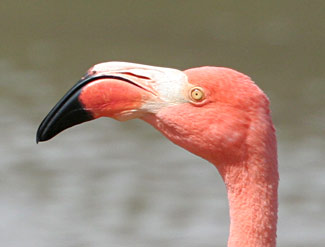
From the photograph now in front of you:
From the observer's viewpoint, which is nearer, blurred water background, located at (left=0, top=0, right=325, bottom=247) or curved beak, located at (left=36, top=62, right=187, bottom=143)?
curved beak, located at (left=36, top=62, right=187, bottom=143)

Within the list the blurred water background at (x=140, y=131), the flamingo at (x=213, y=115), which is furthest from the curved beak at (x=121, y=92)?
the blurred water background at (x=140, y=131)

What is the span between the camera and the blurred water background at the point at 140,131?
255 inches

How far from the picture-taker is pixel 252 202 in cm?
291

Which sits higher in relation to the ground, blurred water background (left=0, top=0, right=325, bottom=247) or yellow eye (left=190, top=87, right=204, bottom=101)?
blurred water background (left=0, top=0, right=325, bottom=247)

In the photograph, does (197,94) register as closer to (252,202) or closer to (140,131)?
(252,202)

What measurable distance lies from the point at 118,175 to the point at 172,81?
13.4 feet

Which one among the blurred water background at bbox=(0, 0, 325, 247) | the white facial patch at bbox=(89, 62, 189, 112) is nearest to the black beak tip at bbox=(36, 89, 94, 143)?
the white facial patch at bbox=(89, 62, 189, 112)

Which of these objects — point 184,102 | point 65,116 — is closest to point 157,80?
point 184,102

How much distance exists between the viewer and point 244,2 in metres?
9.76

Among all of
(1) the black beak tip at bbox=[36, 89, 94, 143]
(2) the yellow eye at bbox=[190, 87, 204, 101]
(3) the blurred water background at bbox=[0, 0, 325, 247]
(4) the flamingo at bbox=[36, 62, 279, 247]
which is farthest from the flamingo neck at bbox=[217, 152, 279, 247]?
(3) the blurred water background at bbox=[0, 0, 325, 247]

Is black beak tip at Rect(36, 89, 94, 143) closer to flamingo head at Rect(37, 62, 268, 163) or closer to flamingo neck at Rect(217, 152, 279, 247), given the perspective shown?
flamingo head at Rect(37, 62, 268, 163)

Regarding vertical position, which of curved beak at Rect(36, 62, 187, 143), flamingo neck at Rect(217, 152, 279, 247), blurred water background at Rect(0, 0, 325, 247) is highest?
blurred water background at Rect(0, 0, 325, 247)

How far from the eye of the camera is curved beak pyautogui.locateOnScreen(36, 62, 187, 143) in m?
2.86

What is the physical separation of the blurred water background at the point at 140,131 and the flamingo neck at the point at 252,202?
11.0ft
